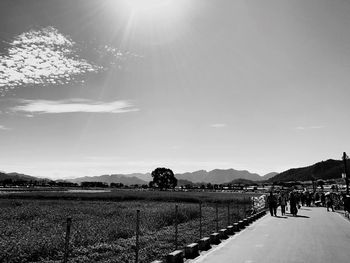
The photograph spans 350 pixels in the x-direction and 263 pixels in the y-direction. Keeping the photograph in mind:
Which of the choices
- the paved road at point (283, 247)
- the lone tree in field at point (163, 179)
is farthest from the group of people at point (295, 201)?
the lone tree in field at point (163, 179)

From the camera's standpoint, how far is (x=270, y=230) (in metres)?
18.4

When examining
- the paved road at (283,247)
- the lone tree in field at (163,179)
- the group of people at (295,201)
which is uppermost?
the lone tree in field at (163,179)

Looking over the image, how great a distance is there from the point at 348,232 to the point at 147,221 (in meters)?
11.8

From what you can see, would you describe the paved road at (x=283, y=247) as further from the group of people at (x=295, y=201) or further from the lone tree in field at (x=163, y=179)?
the lone tree in field at (x=163, y=179)

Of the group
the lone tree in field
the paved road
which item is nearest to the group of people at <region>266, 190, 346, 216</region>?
the paved road

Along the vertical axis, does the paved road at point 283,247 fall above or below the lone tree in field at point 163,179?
below

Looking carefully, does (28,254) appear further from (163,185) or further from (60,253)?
(163,185)

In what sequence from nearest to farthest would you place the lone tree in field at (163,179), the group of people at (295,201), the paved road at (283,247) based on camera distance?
1. the paved road at (283,247)
2. the group of people at (295,201)
3. the lone tree in field at (163,179)

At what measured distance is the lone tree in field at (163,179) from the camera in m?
163

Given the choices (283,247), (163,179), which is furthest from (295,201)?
(163,179)

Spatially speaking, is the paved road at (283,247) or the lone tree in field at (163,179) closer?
the paved road at (283,247)

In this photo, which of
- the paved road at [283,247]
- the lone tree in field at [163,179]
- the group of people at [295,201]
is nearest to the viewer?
the paved road at [283,247]

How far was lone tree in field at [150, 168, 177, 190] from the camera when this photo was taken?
163000mm

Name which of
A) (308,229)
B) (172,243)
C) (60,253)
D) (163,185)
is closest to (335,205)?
(308,229)
